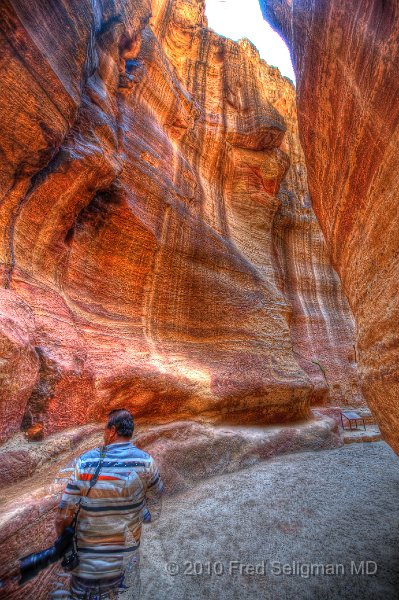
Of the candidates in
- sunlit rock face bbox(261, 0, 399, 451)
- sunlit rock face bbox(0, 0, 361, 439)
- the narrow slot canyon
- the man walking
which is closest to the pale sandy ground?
the narrow slot canyon

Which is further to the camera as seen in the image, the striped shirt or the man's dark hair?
the man's dark hair

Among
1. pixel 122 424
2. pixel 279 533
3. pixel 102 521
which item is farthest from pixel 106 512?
pixel 279 533

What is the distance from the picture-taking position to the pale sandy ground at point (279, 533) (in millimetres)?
3170

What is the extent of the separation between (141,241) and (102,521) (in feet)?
21.4

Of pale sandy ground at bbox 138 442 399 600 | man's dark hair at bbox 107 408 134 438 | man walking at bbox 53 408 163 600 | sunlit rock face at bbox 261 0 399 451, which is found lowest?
pale sandy ground at bbox 138 442 399 600

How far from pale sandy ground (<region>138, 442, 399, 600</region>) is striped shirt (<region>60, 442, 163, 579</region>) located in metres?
1.66

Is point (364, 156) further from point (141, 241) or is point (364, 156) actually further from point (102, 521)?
point (141, 241)

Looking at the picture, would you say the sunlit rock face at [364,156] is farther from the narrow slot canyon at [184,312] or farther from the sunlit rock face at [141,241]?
the sunlit rock face at [141,241]

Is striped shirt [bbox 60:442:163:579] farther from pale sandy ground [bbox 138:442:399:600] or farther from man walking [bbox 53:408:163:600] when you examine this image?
pale sandy ground [bbox 138:442:399:600]

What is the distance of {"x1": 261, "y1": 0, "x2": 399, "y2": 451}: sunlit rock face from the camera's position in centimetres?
327

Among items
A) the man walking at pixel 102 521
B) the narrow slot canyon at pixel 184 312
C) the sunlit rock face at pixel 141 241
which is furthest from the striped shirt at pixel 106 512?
the sunlit rock face at pixel 141 241

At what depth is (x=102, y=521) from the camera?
1987 mm

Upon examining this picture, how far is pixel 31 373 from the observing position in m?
4.16

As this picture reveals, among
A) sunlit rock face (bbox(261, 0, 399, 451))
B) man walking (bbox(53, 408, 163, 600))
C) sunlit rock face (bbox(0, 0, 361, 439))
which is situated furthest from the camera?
sunlit rock face (bbox(0, 0, 361, 439))
